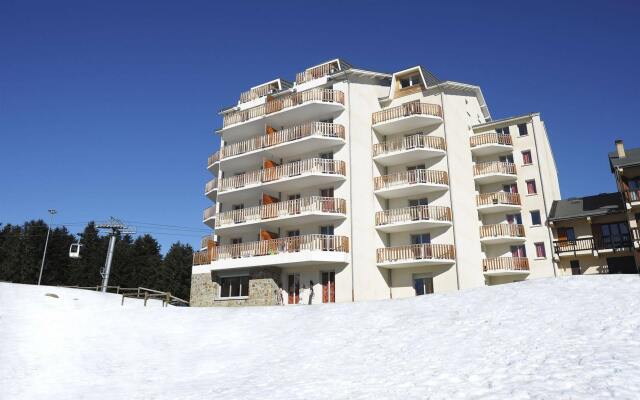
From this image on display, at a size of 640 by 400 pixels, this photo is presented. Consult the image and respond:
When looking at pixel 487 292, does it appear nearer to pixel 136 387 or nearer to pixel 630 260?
pixel 136 387

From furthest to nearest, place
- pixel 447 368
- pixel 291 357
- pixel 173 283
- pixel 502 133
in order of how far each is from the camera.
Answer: pixel 173 283
pixel 502 133
pixel 291 357
pixel 447 368

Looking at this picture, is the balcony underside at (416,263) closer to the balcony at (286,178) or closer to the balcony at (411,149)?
the balcony at (286,178)

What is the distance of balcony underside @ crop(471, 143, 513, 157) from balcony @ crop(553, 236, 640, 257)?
921 cm

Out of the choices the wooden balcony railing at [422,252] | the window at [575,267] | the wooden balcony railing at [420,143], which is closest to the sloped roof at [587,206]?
the window at [575,267]

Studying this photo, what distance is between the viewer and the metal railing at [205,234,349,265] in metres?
34.2

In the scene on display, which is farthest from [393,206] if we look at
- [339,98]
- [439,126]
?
[339,98]

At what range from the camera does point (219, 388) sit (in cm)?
1540

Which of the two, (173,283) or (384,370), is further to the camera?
(173,283)

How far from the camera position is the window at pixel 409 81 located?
40.6 meters

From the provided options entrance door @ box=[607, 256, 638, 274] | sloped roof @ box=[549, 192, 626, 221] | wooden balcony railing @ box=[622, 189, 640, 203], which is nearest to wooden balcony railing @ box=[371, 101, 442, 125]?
sloped roof @ box=[549, 192, 626, 221]

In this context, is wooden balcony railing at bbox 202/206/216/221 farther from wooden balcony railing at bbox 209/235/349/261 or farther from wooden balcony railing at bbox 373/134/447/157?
wooden balcony railing at bbox 373/134/447/157

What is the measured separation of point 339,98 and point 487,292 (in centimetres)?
2098

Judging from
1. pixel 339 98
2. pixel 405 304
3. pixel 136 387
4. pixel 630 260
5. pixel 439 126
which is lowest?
pixel 136 387

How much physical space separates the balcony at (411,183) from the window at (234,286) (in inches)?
524
